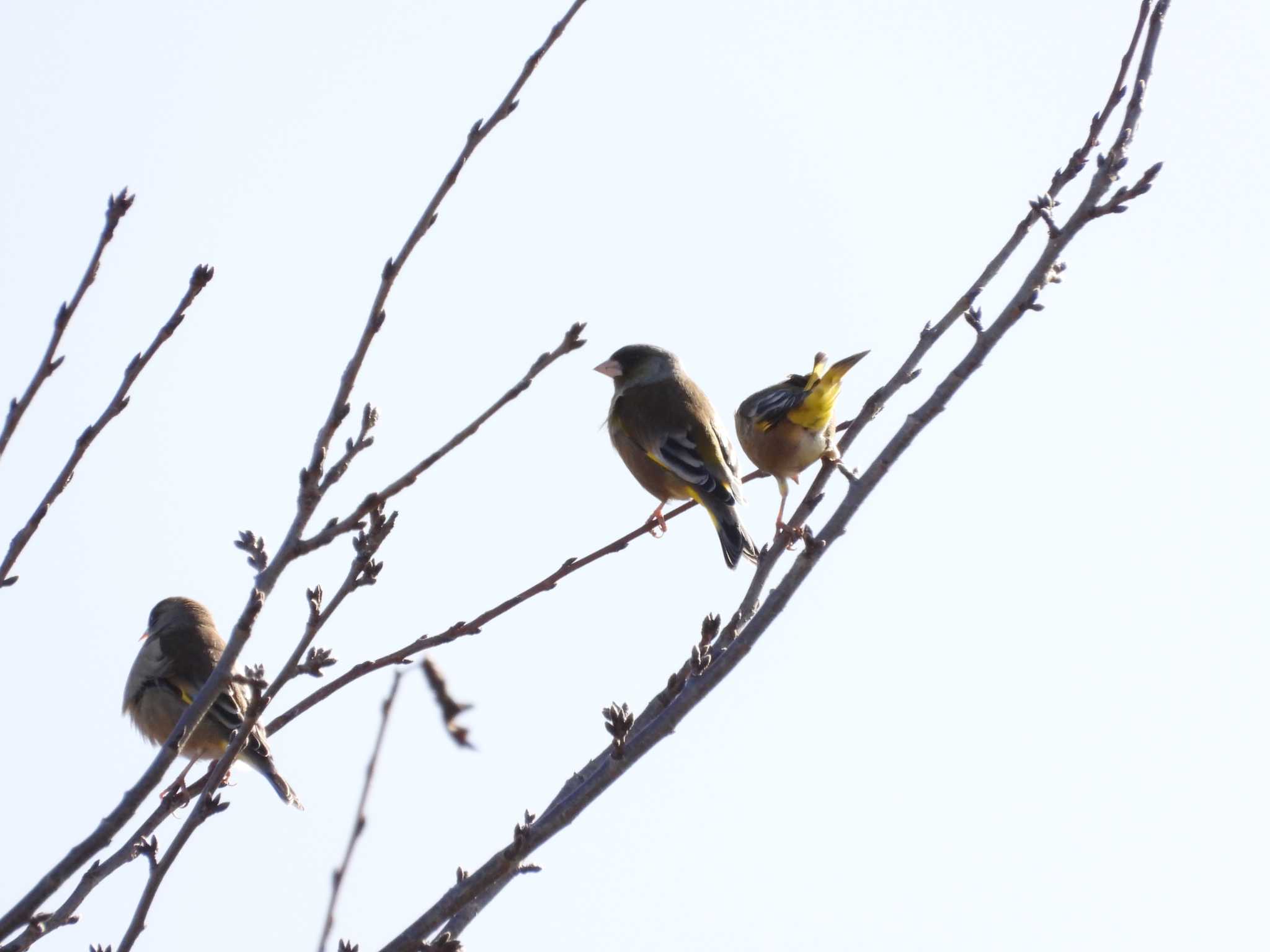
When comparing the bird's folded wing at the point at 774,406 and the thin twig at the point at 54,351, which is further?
the bird's folded wing at the point at 774,406

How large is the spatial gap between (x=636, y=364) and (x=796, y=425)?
8.12 feet

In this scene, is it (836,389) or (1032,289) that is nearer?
(1032,289)

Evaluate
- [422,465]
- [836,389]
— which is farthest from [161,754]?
[836,389]

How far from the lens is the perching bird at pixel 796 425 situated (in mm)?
7852

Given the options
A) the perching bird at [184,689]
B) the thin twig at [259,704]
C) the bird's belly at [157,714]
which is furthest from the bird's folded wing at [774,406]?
the thin twig at [259,704]

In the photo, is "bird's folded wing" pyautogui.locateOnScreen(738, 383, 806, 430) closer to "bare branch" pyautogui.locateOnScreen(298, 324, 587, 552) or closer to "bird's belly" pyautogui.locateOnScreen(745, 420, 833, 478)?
"bird's belly" pyautogui.locateOnScreen(745, 420, 833, 478)

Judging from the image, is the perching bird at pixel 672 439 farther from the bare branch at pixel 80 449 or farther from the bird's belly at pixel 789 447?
the bare branch at pixel 80 449

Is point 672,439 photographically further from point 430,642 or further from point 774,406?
point 430,642

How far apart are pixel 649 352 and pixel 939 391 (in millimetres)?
6093

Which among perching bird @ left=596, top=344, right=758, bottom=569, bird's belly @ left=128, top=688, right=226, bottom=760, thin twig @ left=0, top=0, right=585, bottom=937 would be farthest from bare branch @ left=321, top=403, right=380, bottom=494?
bird's belly @ left=128, top=688, right=226, bottom=760

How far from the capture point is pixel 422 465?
305 centimetres

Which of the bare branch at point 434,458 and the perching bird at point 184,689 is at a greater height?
the perching bird at point 184,689

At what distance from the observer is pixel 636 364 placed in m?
10.2

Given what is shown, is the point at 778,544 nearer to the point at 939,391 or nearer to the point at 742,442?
the point at 939,391
